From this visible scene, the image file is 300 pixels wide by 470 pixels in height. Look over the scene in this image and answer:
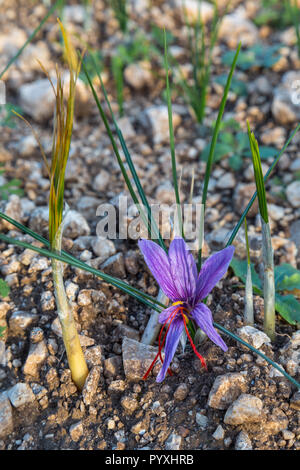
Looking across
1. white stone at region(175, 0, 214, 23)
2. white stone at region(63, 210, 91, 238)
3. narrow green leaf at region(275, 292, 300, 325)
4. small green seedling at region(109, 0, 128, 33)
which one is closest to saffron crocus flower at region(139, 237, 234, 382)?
narrow green leaf at region(275, 292, 300, 325)

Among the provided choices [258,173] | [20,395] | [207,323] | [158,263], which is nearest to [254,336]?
[207,323]

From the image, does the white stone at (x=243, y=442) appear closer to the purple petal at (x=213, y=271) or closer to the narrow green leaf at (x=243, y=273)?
the purple petal at (x=213, y=271)

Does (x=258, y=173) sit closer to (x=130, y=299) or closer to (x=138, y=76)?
(x=130, y=299)

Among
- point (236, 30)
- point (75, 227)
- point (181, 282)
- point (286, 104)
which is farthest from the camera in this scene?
point (236, 30)

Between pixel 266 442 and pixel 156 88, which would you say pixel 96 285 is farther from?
pixel 156 88

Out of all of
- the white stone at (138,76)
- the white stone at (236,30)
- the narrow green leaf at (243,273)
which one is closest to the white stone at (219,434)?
the narrow green leaf at (243,273)

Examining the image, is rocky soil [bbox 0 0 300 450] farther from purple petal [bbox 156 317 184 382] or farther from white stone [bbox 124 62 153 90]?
purple petal [bbox 156 317 184 382]

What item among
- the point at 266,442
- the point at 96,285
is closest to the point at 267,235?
the point at 266,442
